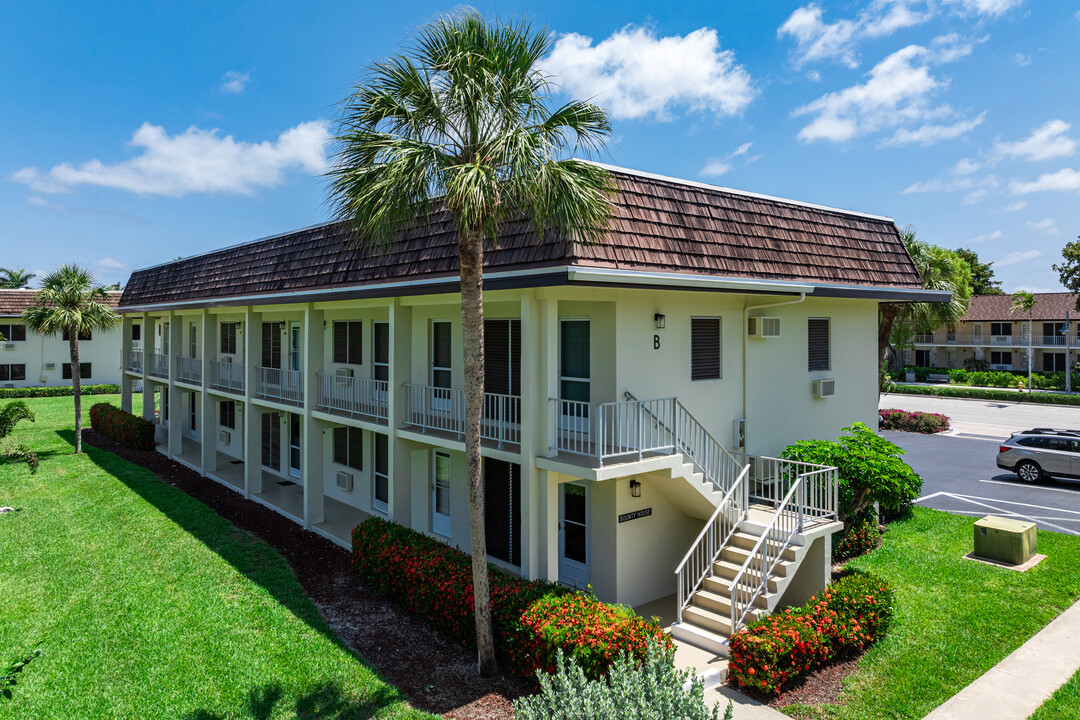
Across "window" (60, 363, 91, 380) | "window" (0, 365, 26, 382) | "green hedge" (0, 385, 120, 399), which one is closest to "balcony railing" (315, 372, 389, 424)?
"green hedge" (0, 385, 120, 399)

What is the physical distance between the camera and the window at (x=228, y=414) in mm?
22125

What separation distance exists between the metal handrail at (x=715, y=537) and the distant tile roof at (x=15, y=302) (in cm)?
4167

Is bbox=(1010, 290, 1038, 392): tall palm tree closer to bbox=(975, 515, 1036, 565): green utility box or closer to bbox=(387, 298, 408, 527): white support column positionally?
bbox=(975, 515, 1036, 565): green utility box

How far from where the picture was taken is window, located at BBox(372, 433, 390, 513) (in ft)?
50.7

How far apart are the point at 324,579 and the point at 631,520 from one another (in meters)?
5.69

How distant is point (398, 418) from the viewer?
40.3 ft

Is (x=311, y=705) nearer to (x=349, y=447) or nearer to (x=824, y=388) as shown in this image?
(x=349, y=447)

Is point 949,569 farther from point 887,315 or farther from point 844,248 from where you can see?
point 887,315

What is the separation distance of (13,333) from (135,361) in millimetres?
22385

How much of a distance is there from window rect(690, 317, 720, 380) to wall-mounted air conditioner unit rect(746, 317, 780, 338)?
850 millimetres

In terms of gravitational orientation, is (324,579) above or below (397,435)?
below

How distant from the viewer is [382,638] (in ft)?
30.8

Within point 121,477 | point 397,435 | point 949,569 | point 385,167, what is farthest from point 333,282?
point 949,569

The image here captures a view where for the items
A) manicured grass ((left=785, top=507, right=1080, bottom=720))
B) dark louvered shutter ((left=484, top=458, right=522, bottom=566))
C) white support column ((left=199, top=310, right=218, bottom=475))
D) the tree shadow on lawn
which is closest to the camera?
the tree shadow on lawn
